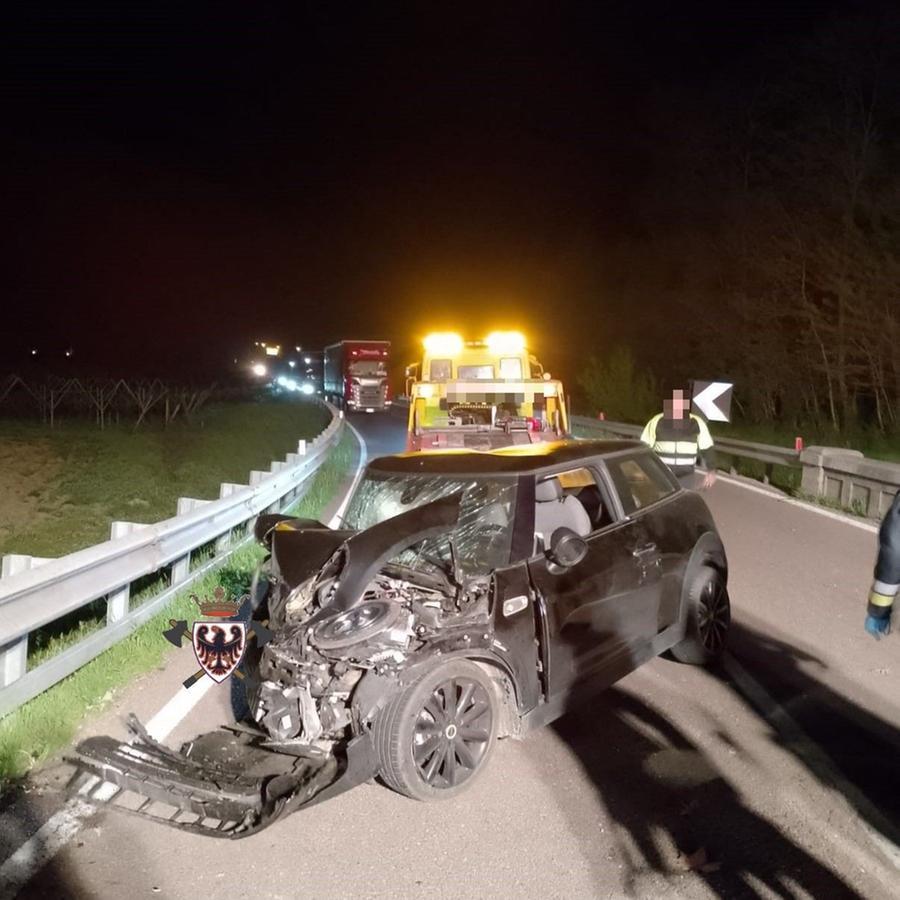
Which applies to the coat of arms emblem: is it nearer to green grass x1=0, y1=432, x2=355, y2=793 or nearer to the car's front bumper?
the car's front bumper

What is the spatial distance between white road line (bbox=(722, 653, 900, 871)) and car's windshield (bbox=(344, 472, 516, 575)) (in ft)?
6.27

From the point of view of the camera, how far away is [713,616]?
268 inches

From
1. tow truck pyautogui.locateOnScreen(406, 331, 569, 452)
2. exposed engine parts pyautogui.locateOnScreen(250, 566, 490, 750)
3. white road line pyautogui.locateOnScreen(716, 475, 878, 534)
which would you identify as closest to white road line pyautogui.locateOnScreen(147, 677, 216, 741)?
exposed engine parts pyautogui.locateOnScreen(250, 566, 490, 750)

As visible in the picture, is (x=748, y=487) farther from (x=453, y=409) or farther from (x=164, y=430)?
(x=164, y=430)

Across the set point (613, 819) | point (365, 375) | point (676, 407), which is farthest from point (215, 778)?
point (365, 375)

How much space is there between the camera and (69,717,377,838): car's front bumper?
13.6 ft

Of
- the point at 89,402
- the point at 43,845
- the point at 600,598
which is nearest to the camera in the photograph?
the point at 43,845

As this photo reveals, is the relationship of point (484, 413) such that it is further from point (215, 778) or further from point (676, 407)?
point (215, 778)

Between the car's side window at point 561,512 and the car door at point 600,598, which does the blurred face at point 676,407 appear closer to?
the car's side window at point 561,512

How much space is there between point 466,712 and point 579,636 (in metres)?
0.88

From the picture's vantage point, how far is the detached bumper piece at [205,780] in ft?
13.6

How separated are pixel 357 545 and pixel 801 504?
12079 millimetres

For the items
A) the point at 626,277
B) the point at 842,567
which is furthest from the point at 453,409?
the point at 626,277

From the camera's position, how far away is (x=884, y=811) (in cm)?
461
